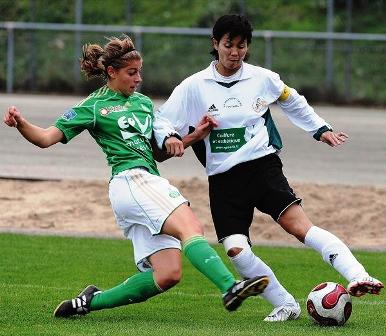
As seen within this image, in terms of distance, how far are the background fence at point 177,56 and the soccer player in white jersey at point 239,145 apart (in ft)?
62.7

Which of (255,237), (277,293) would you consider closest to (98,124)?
(277,293)

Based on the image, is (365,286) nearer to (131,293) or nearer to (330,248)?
(330,248)

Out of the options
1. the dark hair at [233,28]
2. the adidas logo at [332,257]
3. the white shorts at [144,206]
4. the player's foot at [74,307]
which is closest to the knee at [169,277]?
the white shorts at [144,206]

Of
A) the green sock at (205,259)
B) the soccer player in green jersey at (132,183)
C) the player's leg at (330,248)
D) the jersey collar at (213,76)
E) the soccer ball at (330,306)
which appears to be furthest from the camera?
the jersey collar at (213,76)

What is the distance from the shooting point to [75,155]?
19438 millimetres

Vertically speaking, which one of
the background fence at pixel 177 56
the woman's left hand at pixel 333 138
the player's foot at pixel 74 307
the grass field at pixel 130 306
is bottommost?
the background fence at pixel 177 56

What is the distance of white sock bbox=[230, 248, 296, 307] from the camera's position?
8.53 meters

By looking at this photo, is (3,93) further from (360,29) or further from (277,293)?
(277,293)

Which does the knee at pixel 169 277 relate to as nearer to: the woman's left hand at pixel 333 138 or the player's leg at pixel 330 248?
the player's leg at pixel 330 248

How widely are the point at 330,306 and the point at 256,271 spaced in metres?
0.59

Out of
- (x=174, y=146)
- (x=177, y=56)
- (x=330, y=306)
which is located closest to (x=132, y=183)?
(x=174, y=146)

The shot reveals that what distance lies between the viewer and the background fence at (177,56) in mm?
27688

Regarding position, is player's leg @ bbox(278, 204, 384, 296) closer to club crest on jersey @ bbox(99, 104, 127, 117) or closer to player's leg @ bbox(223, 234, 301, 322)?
player's leg @ bbox(223, 234, 301, 322)

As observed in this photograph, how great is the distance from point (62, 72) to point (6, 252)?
17.3 m
